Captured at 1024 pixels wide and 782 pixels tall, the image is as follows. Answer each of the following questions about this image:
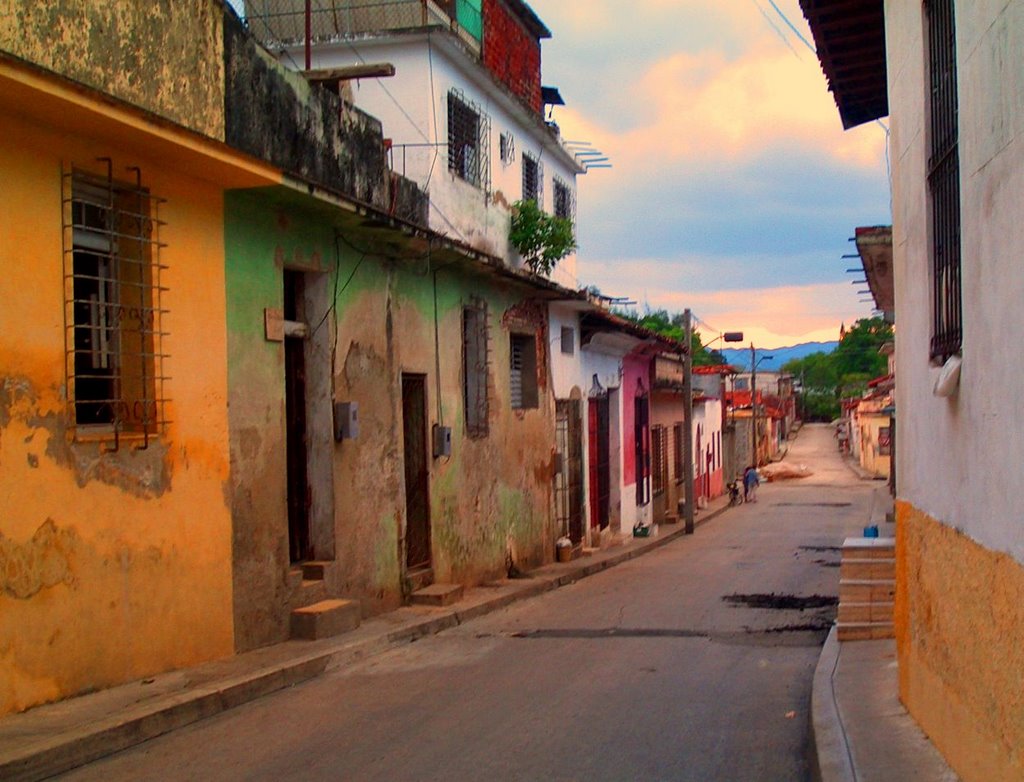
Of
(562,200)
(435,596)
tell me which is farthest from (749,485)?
(435,596)

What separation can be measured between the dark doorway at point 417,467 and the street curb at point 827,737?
668cm

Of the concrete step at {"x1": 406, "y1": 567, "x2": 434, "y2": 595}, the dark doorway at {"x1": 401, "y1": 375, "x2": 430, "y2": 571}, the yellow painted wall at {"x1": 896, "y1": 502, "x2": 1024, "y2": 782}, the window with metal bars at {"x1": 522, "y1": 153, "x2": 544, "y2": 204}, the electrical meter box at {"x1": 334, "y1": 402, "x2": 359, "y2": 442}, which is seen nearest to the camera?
the yellow painted wall at {"x1": 896, "y1": 502, "x2": 1024, "y2": 782}

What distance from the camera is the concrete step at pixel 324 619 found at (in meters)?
11.0

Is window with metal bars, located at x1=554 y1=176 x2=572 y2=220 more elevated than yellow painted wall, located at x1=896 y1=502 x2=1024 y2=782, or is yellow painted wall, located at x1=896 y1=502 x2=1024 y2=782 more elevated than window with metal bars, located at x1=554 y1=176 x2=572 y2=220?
window with metal bars, located at x1=554 y1=176 x2=572 y2=220

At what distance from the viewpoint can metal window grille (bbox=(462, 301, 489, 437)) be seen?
54.3 feet

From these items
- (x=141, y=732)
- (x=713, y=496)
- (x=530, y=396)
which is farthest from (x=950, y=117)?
(x=713, y=496)

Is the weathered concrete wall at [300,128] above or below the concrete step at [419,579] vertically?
above

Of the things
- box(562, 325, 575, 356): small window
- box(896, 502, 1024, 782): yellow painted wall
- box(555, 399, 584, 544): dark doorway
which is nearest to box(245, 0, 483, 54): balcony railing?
box(562, 325, 575, 356): small window

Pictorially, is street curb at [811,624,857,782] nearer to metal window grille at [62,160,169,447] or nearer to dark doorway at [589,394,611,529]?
metal window grille at [62,160,169,447]

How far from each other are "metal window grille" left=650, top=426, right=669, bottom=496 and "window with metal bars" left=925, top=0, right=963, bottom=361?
→ 987 inches

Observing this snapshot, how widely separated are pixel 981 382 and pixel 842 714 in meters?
3.20

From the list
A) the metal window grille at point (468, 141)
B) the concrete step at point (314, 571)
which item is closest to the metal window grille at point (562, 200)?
the metal window grille at point (468, 141)

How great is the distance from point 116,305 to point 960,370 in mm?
6196

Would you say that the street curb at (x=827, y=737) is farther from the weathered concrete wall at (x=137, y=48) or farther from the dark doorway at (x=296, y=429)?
the weathered concrete wall at (x=137, y=48)
